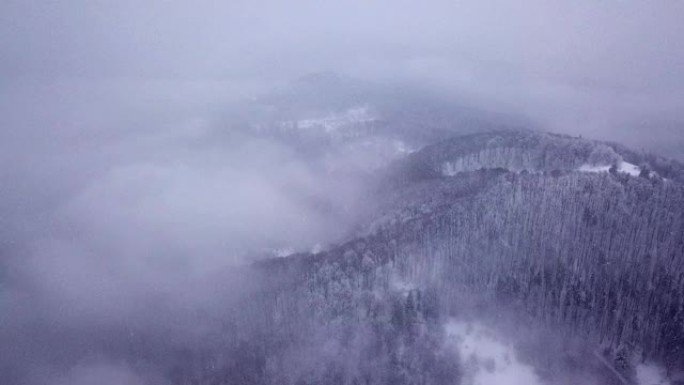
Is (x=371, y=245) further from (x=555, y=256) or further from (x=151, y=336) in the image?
(x=151, y=336)

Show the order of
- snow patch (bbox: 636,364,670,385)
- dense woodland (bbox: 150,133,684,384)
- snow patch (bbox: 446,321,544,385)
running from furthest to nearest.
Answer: dense woodland (bbox: 150,133,684,384) < snow patch (bbox: 446,321,544,385) < snow patch (bbox: 636,364,670,385)

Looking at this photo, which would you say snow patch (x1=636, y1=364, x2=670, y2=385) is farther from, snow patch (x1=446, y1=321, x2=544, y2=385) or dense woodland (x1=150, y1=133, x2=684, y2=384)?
snow patch (x1=446, y1=321, x2=544, y2=385)

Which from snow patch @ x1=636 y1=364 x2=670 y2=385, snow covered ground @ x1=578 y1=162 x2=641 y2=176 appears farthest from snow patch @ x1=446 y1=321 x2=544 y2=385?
snow covered ground @ x1=578 y1=162 x2=641 y2=176

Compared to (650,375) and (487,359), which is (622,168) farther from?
(487,359)

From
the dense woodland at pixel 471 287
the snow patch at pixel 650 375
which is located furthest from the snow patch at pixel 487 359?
the snow patch at pixel 650 375

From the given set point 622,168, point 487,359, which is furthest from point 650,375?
point 622,168

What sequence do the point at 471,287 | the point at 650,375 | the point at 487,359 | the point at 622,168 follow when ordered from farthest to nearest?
the point at 622,168, the point at 471,287, the point at 487,359, the point at 650,375

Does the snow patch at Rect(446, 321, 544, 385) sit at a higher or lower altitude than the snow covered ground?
lower

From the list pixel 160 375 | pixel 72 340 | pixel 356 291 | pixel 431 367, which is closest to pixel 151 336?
pixel 160 375

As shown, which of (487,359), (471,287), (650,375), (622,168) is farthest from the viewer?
(622,168)
